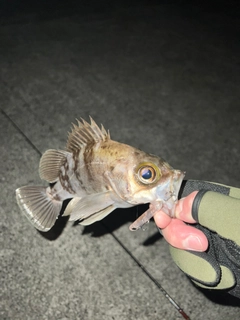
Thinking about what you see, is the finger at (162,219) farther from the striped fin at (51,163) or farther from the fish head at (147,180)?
the striped fin at (51,163)

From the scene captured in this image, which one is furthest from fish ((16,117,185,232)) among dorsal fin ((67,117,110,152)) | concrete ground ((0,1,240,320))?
concrete ground ((0,1,240,320))

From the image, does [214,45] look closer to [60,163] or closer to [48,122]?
[48,122]

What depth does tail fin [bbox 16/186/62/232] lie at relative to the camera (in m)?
1.49

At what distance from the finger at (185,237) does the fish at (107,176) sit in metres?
0.06

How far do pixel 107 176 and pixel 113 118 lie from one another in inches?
55.8

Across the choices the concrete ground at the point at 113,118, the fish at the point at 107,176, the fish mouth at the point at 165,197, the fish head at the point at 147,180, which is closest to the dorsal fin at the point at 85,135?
the fish at the point at 107,176

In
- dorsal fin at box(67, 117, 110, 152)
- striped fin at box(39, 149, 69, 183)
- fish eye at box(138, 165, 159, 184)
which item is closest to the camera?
fish eye at box(138, 165, 159, 184)

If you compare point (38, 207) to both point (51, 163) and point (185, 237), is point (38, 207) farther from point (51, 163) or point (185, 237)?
point (185, 237)

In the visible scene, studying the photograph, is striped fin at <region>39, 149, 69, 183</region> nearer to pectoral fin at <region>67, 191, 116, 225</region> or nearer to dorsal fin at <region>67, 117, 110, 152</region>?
dorsal fin at <region>67, 117, 110, 152</region>

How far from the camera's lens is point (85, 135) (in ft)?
4.14

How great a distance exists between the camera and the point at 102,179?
47.3 inches

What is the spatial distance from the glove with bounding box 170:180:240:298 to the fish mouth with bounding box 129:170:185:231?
0.11 metres

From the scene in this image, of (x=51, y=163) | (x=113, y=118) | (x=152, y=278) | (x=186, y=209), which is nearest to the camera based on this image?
(x=186, y=209)

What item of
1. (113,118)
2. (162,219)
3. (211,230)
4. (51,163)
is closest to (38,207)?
(51,163)
